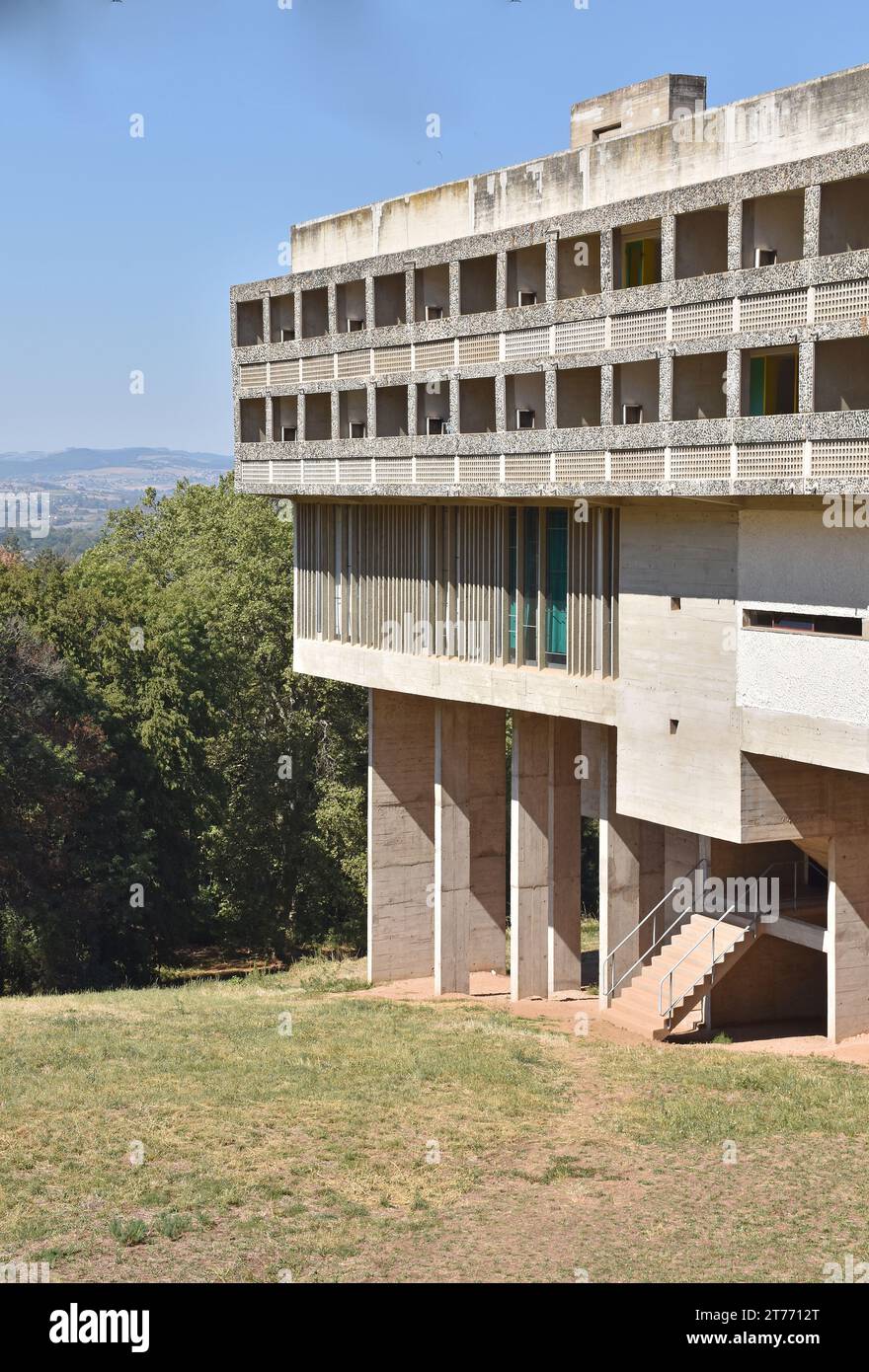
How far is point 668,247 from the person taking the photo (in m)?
26.7

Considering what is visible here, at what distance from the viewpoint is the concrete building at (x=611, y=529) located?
81.8 feet

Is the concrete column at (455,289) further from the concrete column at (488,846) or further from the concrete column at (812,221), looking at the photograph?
the concrete column at (488,846)

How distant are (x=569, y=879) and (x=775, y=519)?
1293cm

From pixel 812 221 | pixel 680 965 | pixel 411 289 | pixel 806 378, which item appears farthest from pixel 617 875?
pixel 812 221

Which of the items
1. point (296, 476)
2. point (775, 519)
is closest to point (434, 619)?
point (296, 476)

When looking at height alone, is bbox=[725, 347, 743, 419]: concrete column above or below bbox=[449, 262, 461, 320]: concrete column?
below

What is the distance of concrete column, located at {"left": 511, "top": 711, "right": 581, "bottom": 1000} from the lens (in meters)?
35.2

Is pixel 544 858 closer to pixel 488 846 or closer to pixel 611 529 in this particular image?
pixel 488 846

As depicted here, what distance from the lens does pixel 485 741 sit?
40562 millimetres

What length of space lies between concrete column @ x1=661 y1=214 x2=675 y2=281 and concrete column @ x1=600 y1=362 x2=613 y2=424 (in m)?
1.98

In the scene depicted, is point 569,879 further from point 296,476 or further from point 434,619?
point 296,476

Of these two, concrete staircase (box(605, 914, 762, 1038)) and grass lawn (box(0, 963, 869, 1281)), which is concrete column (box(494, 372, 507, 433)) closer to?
Answer: concrete staircase (box(605, 914, 762, 1038))

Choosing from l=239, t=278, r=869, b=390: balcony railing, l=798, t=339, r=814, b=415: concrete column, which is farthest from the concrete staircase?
l=239, t=278, r=869, b=390: balcony railing

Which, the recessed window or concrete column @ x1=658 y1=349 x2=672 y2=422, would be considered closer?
the recessed window
